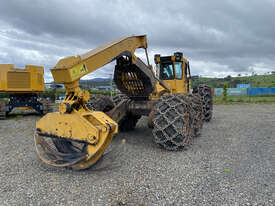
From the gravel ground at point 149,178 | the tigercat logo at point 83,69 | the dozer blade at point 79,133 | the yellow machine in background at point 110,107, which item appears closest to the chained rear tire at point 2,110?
the gravel ground at point 149,178

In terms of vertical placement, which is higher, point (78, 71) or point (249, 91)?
point (78, 71)

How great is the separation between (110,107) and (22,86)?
19.3 ft

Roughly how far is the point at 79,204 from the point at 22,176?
1.33 metres

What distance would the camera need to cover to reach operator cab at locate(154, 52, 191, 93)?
691 cm

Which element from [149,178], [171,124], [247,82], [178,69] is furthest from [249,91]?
[149,178]

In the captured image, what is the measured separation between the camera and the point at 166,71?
708 centimetres

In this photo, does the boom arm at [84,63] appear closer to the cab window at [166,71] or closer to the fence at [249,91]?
the cab window at [166,71]

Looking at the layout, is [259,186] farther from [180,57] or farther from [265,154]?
[180,57]

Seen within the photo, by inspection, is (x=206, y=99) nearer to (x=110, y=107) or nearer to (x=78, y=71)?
A: (x=110, y=107)

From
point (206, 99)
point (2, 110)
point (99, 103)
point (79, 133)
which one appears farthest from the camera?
point (2, 110)

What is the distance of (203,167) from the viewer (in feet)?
A: 12.5

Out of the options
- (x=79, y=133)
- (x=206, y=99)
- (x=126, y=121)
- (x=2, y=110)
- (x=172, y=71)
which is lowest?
(x=126, y=121)

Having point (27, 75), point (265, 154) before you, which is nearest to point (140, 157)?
point (265, 154)

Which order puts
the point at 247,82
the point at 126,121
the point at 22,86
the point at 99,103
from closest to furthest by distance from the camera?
the point at 99,103
the point at 126,121
the point at 22,86
the point at 247,82
